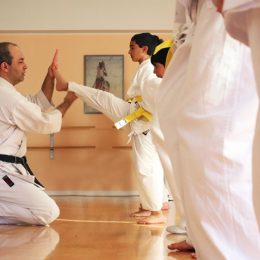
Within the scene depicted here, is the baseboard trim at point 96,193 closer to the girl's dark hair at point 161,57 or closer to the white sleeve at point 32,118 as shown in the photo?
the white sleeve at point 32,118

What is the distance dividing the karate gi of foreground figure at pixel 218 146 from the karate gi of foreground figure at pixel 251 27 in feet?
1.21

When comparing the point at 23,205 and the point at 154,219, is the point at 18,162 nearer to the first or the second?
the point at 23,205

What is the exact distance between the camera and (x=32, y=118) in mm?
3348

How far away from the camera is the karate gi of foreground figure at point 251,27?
2.77ft

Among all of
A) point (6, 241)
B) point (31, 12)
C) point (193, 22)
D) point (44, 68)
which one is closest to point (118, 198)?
point (44, 68)

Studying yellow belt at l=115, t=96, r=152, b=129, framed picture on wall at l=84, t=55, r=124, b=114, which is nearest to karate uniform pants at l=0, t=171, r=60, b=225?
yellow belt at l=115, t=96, r=152, b=129

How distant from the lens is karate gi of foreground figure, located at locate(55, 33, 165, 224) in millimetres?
3670

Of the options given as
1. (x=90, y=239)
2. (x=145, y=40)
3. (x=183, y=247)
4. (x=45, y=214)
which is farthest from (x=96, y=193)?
(x=183, y=247)

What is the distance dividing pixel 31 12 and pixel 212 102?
16.1 feet

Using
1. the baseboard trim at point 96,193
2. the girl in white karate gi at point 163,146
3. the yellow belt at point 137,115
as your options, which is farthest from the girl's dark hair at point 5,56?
the baseboard trim at point 96,193

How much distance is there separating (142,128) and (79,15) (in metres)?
2.40

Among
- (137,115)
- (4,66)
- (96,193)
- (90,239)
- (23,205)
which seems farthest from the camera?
(96,193)

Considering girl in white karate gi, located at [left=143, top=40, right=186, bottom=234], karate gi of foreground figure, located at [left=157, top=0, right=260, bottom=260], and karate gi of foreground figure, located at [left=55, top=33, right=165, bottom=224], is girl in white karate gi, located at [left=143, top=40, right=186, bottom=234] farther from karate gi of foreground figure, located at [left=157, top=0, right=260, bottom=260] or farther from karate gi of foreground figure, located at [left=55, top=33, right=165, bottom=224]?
karate gi of foreground figure, located at [left=157, top=0, right=260, bottom=260]

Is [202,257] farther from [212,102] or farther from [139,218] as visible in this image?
[139,218]
